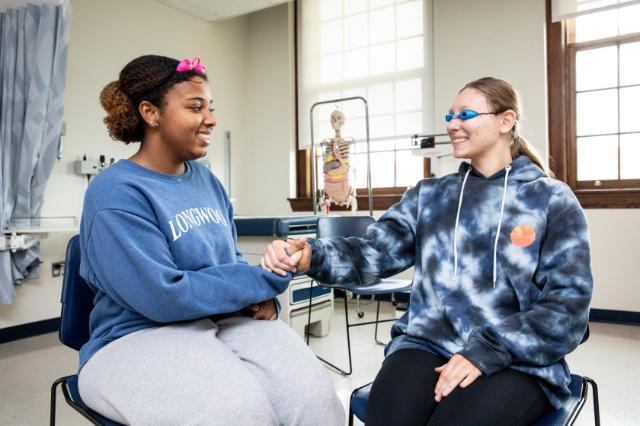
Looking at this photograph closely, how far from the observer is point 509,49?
387 centimetres

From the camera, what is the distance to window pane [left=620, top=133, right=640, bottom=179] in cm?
359

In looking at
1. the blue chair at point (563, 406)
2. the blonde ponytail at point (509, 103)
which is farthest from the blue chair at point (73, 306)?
the blonde ponytail at point (509, 103)

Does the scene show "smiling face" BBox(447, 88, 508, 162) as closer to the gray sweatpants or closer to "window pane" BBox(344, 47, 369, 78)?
the gray sweatpants

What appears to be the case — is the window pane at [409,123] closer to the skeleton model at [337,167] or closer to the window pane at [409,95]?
the window pane at [409,95]

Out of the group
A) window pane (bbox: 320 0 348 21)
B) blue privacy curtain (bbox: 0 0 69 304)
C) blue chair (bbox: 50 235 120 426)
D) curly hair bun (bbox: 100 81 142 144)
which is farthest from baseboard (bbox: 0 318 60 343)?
window pane (bbox: 320 0 348 21)

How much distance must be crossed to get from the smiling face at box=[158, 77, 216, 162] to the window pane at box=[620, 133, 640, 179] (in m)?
3.57

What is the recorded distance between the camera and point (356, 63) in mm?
4684

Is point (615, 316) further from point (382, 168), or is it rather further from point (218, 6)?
point (218, 6)

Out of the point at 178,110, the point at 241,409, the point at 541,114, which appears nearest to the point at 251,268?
the point at 241,409

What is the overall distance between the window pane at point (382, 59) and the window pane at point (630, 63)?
1849 mm

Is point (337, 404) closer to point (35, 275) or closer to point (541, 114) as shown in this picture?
point (35, 275)

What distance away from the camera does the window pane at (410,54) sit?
14.2 feet

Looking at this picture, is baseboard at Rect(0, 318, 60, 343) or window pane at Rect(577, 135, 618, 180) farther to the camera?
window pane at Rect(577, 135, 618, 180)

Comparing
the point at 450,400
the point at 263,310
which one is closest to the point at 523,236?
the point at 450,400
